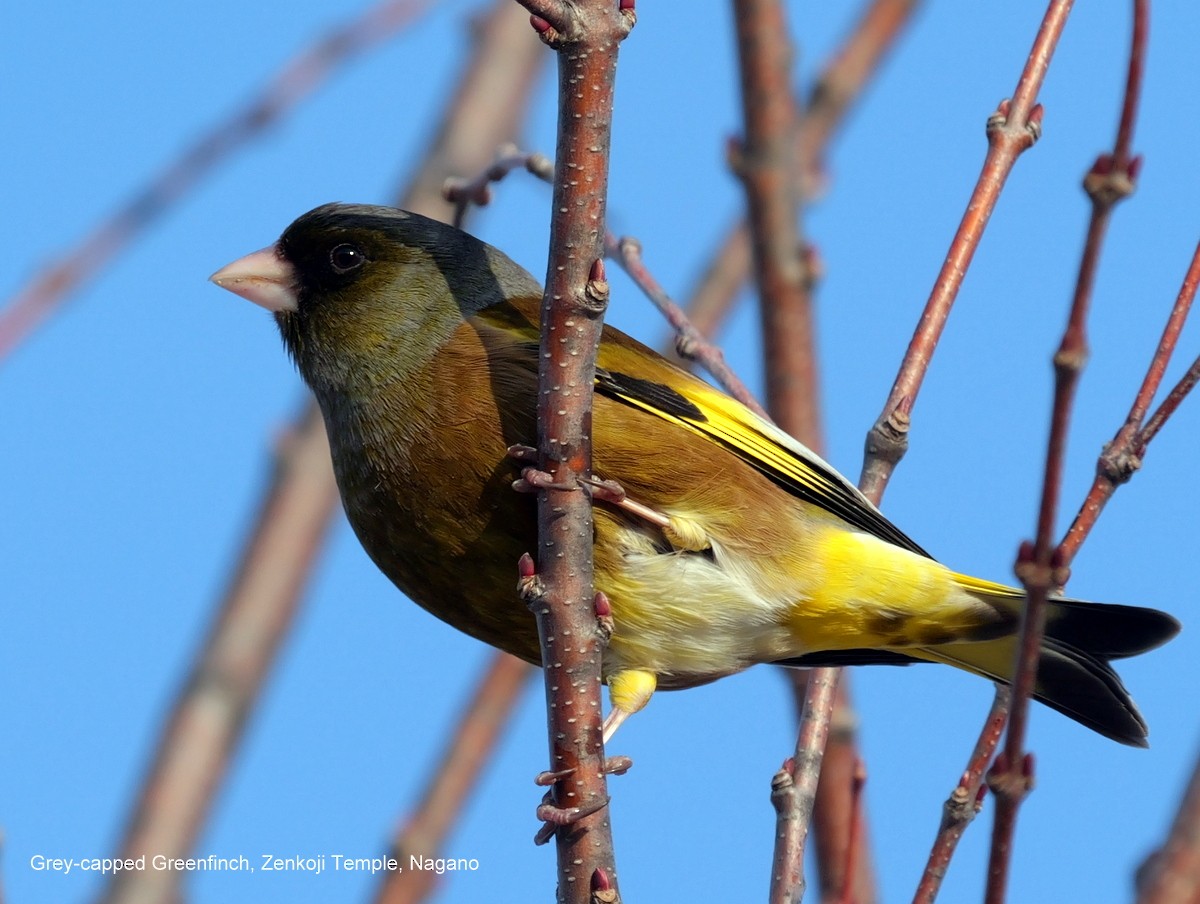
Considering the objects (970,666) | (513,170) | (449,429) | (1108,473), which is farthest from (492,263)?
(1108,473)

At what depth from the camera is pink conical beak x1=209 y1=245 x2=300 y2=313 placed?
4.50 metres

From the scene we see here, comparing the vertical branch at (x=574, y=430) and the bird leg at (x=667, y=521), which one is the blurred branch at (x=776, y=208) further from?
the vertical branch at (x=574, y=430)

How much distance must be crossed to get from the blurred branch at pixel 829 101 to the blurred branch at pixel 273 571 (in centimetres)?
113

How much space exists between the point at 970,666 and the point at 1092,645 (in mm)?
372

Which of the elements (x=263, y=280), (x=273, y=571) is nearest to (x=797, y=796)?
(x=263, y=280)

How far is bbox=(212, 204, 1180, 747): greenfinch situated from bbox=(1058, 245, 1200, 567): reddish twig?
3.67 ft

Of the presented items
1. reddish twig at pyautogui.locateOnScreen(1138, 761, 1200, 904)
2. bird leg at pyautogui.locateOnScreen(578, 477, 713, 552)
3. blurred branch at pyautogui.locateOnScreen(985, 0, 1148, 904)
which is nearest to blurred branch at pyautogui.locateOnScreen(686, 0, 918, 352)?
bird leg at pyautogui.locateOnScreen(578, 477, 713, 552)

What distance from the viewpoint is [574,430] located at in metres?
2.93

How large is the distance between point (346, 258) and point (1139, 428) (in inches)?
99.1

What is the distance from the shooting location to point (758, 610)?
156 inches

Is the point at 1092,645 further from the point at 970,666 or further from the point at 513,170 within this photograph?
the point at 513,170

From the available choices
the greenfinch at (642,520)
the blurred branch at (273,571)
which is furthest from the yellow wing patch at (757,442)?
the blurred branch at (273,571)

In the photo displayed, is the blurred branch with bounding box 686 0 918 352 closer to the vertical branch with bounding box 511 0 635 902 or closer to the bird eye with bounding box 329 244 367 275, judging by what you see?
the bird eye with bounding box 329 244 367 275

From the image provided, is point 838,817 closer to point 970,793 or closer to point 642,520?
point 642,520
